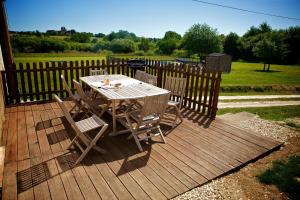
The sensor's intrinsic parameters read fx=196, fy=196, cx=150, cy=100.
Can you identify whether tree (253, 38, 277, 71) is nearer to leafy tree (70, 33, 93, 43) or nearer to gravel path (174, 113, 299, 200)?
gravel path (174, 113, 299, 200)

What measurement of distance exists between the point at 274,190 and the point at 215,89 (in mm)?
3027

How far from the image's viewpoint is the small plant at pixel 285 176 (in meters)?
3.06

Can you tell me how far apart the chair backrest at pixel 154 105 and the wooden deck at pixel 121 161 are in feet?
2.42

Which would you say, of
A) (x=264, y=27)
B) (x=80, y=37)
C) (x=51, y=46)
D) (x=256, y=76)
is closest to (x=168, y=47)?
(x=264, y=27)

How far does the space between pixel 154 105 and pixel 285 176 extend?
260 cm

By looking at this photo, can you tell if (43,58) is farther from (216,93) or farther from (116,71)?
(216,93)

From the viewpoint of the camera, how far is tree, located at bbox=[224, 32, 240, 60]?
56.4 meters

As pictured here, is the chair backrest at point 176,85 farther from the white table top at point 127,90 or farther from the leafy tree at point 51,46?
the leafy tree at point 51,46

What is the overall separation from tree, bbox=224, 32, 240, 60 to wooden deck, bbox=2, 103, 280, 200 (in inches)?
→ 2278

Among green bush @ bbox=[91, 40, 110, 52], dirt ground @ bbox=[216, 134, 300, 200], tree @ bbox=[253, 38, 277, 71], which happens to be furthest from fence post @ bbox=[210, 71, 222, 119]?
green bush @ bbox=[91, 40, 110, 52]

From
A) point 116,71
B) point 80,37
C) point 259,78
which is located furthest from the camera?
point 80,37

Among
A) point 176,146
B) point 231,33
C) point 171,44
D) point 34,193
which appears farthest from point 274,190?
point 171,44

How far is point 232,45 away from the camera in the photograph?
57.0 meters

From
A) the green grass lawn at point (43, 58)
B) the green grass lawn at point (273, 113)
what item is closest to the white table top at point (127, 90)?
the green grass lawn at point (273, 113)
